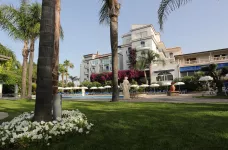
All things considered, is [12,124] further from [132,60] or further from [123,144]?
[132,60]

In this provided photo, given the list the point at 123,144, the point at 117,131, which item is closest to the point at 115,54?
the point at 117,131

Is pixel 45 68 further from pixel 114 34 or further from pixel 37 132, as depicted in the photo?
pixel 114 34

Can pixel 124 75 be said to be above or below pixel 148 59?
below

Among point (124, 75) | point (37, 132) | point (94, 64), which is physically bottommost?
point (37, 132)

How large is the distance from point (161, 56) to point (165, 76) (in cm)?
1427

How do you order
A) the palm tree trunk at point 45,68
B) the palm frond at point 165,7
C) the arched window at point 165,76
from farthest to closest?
the arched window at point 165,76
the palm frond at point 165,7
the palm tree trunk at point 45,68

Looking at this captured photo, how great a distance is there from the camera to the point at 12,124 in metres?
4.25

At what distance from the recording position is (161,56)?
177 ft

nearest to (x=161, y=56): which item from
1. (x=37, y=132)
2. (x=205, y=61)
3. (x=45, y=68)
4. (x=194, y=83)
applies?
(x=205, y=61)

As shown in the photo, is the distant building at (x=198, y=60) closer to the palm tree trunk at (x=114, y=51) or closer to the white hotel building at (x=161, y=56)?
the white hotel building at (x=161, y=56)

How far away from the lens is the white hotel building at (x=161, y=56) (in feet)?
126

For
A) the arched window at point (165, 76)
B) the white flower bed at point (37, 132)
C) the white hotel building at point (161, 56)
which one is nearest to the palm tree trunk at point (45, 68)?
the white flower bed at point (37, 132)

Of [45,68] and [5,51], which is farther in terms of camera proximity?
[5,51]

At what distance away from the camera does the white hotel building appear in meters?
38.5
